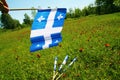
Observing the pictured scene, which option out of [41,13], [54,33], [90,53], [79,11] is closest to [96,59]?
[90,53]

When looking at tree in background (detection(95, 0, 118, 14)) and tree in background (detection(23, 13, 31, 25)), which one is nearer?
tree in background (detection(95, 0, 118, 14))

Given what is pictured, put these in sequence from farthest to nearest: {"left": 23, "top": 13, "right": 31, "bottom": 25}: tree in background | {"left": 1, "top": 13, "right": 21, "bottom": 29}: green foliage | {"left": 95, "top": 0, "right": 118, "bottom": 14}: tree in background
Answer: {"left": 23, "top": 13, "right": 31, "bottom": 25}: tree in background < {"left": 1, "top": 13, "right": 21, "bottom": 29}: green foliage < {"left": 95, "top": 0, "right": 118, "bottom": 14}: tree in background

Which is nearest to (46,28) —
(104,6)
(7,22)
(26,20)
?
(104,6)

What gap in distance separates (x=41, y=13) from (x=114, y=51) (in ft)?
11.4

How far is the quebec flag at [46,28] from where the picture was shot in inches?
141

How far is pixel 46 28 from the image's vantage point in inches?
149

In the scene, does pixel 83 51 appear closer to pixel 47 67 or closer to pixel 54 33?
pixel 47 67

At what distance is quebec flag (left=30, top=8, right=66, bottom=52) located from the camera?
3.59 metres

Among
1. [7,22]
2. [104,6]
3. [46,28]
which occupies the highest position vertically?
[46,28]

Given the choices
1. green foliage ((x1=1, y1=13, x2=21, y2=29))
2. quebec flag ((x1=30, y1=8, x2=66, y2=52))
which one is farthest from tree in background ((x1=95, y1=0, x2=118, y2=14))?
quebec flag ((x1=30, y1=8, x2=66, y2=52))

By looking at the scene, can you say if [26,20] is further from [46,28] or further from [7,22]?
[46,28]

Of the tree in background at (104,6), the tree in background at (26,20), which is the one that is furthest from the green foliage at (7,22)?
the tree in background at (104,6)

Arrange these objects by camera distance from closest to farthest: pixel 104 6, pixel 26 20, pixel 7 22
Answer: pixel 104 6, pixel 7 22, pixel 26 20

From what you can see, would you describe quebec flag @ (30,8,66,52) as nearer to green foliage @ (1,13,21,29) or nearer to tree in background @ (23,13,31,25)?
green foliage @ (1,13,21,29)
